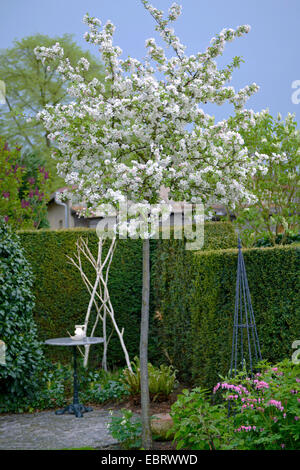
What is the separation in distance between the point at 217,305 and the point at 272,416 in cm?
193

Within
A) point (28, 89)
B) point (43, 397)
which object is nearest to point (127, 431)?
point (43, 397)

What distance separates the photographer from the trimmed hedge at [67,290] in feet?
27.0

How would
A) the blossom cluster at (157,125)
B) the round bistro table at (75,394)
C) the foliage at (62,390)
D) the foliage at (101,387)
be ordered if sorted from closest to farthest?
1. the blossom cluster at (157,125)
2. the round bistro table at (75,394)
3. the foliage at (62,390)
4. the foliage at (101,387)

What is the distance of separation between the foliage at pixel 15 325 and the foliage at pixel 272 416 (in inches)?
122

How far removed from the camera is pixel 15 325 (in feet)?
20.1

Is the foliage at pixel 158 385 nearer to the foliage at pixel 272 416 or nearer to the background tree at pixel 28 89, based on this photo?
the foliage at pixel 272 416

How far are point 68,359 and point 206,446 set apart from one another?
4669 millimetres

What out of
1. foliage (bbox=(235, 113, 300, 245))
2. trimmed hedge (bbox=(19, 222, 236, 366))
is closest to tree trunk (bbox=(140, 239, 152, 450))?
trimmed hedge (bbox=(19, 222, 236, 366))

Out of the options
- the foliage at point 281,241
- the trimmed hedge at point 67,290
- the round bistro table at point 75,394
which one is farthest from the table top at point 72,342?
the foliage at point 281,241

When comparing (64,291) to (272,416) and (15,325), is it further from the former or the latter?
(272,416)

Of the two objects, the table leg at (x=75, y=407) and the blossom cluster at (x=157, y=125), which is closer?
the blossom cluster at (x=157, y=125)

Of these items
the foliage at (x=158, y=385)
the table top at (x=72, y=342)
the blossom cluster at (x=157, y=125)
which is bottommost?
the foliage at (x=158, y=385)

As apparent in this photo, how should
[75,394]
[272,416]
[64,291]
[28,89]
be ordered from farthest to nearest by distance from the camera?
[28,89] → [64,291] → [75,394] → [272,416]

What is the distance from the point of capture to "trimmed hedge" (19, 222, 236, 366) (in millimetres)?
8242
